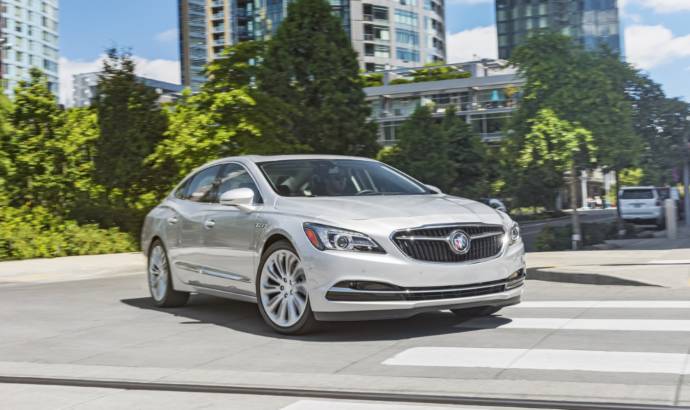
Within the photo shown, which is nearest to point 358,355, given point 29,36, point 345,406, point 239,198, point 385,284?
point 385,284

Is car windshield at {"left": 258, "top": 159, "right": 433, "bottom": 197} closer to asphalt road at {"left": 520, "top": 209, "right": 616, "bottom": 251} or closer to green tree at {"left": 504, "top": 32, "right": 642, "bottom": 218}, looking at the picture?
green tree at {"left": 504, "top": 32, "right": 642, "bottom": 218}

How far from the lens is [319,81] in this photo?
26312 mm

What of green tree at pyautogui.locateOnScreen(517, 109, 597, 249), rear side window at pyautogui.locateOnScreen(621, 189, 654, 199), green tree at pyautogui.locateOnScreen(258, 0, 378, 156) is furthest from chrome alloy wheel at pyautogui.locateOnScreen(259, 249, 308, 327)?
rear side window at pyautogui.locateOnScreen(621, 189, 654, 199)

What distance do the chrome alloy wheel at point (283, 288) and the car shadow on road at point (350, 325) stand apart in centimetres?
19

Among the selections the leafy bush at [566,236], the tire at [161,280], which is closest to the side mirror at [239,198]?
the tire at [161,280]

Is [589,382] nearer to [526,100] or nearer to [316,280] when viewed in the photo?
[316,280]

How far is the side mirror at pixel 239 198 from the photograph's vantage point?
299 inches

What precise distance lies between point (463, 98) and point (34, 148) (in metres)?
68.5

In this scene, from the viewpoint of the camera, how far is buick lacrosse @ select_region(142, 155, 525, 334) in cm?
662

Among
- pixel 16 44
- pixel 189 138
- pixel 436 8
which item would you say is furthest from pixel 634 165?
pixel 16 44

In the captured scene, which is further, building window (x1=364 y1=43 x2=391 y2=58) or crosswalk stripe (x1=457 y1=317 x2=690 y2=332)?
building window (x1=364 y1=43 x2=391 y2=58)

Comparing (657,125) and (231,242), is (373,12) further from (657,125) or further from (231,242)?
(231,242)

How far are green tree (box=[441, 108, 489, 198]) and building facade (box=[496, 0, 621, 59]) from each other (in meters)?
54.5

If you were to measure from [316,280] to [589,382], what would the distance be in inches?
95.8
